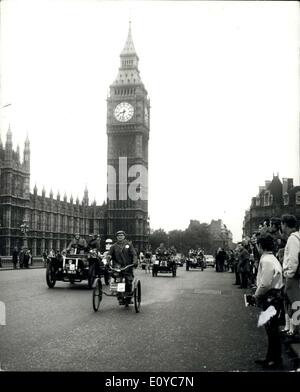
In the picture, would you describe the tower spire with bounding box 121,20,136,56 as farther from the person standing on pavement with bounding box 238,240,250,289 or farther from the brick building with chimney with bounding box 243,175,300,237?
the person standing on pavement with bounding box 238,240,250,289

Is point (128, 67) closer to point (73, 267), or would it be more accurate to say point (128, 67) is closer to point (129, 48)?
point (129, 48)

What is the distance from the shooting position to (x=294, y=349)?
21.3 ft

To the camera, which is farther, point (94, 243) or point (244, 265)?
point (244, 265)

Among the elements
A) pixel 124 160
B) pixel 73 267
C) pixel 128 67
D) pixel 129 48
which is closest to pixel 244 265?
pixel 73 267

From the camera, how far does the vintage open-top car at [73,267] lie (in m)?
15.9

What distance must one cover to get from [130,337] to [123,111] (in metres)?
98.2

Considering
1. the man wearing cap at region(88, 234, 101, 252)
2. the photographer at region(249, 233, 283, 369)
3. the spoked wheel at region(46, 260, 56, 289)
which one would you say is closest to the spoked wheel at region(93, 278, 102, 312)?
the photographer at region(249, 233, 283, 369)

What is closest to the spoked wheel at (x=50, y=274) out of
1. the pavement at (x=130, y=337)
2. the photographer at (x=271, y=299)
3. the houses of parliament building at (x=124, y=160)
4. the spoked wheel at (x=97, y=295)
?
the pavement at (x=130, y=337)

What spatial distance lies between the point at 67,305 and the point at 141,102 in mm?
95088

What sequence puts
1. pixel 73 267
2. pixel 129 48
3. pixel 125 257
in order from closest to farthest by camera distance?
1. pixel 125 257
2. pixel 73 267
3. pixel 129 48

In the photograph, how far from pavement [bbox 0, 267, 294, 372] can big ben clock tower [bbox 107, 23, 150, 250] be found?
296 feet

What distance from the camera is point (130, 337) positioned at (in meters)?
7.60

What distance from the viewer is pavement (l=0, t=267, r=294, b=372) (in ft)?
19.2

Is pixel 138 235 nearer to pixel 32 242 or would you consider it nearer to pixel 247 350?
pixel 32 242
